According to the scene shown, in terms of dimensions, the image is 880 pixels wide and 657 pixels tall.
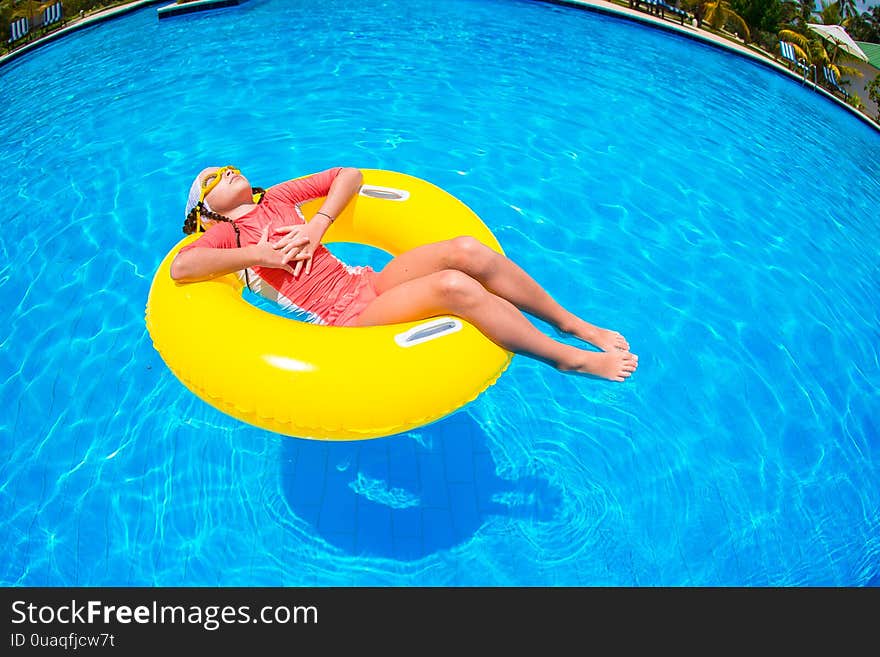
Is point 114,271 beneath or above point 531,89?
beneath

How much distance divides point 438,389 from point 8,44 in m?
10.6

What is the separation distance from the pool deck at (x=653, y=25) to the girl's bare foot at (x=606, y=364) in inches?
357

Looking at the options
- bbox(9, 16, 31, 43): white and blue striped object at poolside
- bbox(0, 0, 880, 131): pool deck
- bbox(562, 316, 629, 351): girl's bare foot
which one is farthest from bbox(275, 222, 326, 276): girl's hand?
bbox(9, 16, 31, 43): white and blue striped object at poolside

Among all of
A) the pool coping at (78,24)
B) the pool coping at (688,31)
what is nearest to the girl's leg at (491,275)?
the pool coping at (78,24)

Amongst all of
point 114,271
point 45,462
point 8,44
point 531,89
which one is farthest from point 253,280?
point 8,44

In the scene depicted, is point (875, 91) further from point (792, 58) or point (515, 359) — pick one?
point (515, 359)

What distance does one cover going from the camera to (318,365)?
2.55m

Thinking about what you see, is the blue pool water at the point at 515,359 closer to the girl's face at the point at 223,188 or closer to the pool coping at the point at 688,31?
the girl's face at the point at 223,188

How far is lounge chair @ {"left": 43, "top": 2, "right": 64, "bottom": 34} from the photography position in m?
10.0

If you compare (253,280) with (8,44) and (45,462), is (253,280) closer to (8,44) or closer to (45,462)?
(45,462)

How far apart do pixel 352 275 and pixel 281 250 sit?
0.47 metres

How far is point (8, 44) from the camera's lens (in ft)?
32.0

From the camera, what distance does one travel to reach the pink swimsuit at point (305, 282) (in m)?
3.24

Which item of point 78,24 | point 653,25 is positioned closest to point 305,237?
point 78,24
